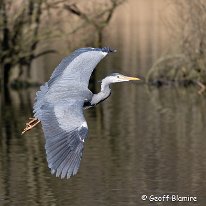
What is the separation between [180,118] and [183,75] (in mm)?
5758

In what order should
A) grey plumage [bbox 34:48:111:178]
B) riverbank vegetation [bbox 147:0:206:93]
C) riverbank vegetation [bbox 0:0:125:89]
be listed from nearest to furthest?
1. grey plumage [bbox 34:48:111:178]
2. riverbank vegetation [bbox 147:0:206:93]
3. riverbank vegetation [bbox 0:0:125:89]

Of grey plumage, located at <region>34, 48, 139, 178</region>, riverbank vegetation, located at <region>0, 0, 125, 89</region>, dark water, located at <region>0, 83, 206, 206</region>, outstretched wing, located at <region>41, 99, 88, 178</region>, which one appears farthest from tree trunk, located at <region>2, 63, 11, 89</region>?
outstretched wing, located at <region>41, 99, 88, 178</region>

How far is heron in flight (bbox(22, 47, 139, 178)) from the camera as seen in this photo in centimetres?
800

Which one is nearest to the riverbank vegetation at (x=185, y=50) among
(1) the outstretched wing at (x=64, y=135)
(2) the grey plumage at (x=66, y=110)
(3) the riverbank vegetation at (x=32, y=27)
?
(3) the riverbank vegetation at (x=32, y=27)

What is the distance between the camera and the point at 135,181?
11.1 m

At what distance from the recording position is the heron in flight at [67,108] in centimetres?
800

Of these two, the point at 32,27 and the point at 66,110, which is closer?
the point at 66,110

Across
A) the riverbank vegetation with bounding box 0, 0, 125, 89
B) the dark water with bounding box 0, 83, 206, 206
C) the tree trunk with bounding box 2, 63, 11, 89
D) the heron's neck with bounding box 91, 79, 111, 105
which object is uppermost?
the riverbank vegetation with bounding box 0, 0, 125, 89

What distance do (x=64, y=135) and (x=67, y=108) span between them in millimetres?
456

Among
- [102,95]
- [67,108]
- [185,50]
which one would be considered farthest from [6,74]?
[67,108]

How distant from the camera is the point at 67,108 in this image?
874 cm

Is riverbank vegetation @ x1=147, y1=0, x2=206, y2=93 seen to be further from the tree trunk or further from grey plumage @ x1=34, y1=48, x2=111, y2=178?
grey plumage @ x1=34, y1=48, x2=111, y2=178

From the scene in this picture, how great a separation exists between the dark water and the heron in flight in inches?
38.9

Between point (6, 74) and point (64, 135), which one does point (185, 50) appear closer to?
point (6, 74)
